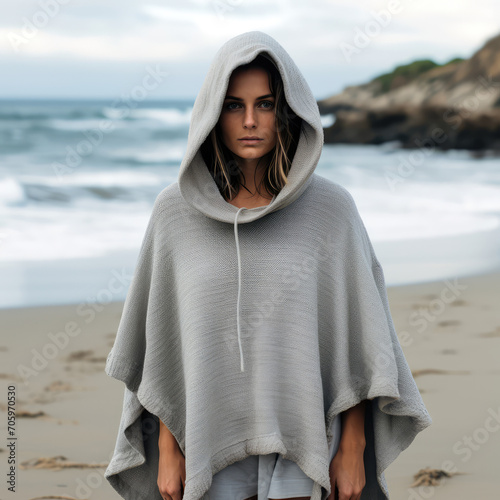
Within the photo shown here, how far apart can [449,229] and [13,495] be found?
6871 mm

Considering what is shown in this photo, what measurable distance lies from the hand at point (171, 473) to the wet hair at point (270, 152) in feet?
2.55

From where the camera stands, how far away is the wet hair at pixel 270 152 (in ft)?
6.81

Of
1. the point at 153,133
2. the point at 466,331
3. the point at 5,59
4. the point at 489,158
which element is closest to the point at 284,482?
the point at 466,331

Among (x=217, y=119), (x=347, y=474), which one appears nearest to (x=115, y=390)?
(x=347, y=474)

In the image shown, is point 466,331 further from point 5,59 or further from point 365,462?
point 5,59

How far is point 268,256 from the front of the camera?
2.12m

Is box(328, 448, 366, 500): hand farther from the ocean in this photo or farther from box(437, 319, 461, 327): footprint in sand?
the ocean

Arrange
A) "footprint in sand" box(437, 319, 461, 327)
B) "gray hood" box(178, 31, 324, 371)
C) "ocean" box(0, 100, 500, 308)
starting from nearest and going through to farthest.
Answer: "gray hood" box(178, 31, 324, 371) → "footprint in sand" box(437, 319, 461, 327) → "ocean" box(0, 100, 500, 308)

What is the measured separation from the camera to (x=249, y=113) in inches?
80.7

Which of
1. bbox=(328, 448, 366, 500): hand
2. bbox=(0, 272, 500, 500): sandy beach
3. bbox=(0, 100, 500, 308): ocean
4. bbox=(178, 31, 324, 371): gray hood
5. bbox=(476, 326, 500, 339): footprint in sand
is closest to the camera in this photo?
bbox=(178, 31, 324, 371): gray hood

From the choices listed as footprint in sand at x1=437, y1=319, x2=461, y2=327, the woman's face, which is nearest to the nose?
the woman's face

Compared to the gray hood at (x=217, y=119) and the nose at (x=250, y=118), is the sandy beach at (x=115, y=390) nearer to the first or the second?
the gray hood at (x=217, y=119)

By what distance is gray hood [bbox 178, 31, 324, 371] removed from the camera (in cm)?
203

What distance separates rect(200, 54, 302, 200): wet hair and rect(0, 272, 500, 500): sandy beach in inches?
85.2
